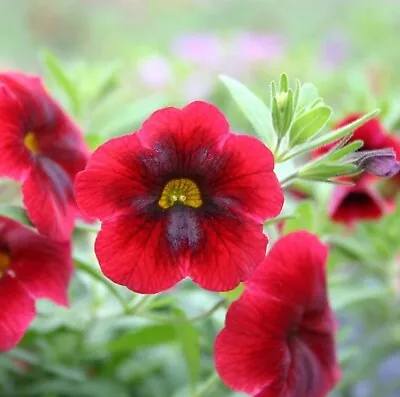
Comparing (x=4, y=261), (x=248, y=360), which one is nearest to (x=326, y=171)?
(x=248, y=360)

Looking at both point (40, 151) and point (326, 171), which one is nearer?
point (326, 171)

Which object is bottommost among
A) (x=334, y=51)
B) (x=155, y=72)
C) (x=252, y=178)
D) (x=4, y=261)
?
(x=334, y=51)

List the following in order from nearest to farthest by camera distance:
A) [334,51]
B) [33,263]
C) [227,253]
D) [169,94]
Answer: [227,253], [33,263], [169,94], [334,51]

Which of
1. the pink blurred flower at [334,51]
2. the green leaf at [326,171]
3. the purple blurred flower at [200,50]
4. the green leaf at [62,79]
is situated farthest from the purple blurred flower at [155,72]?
the green leaf at [326,171]

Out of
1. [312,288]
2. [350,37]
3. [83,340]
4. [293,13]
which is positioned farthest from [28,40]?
[312,288]

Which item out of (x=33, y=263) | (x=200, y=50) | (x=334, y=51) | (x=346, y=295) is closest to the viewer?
(x=33, y=263)

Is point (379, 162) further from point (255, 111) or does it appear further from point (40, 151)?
point (40, 151)

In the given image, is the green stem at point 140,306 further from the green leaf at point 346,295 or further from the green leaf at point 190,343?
the green leaf at point 346,295
